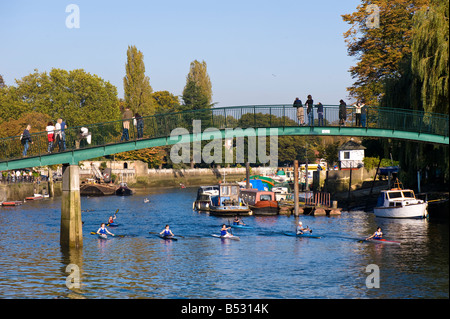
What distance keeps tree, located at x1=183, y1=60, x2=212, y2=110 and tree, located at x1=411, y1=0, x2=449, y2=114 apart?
90.2m

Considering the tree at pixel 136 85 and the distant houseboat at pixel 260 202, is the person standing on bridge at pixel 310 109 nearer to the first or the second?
the distant houseboat at pixel 260 202

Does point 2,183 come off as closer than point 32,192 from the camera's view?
Yes

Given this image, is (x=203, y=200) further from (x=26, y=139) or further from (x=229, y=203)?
(x=26, y=139)

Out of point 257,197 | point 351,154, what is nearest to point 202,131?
point 257,197

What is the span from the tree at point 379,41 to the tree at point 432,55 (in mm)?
16367

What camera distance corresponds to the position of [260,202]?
69688mm

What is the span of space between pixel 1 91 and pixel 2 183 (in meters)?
45.1

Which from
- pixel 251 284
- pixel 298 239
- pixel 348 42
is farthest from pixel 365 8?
pixel 251 284

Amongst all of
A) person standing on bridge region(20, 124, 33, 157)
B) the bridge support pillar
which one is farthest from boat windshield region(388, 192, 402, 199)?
person standing on bridge region(20, 124, 33, 157)

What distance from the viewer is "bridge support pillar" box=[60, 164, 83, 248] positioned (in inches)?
1593
